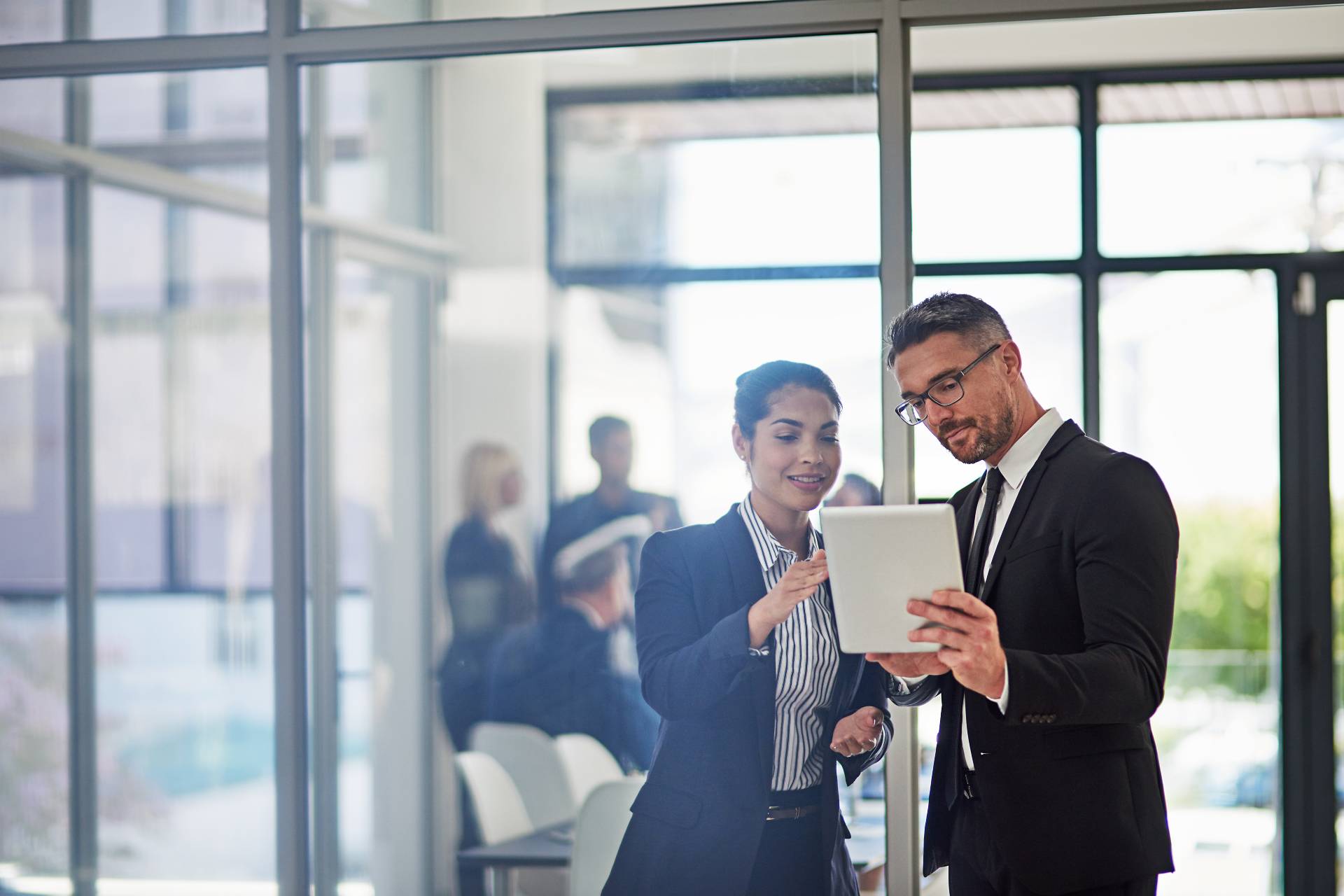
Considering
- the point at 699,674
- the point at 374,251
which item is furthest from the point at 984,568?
the point at 374,251

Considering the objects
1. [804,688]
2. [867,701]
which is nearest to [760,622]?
[804,688]

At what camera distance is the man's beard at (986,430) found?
211cm

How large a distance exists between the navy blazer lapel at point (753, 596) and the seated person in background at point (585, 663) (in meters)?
0.28

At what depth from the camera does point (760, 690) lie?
2.39m

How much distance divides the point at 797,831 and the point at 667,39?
1.66 meters

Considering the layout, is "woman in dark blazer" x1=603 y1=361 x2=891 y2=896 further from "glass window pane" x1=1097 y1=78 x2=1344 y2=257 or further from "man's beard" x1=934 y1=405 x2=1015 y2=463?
"glass window pane" x1=1097 y1=78 x2=1344 y2=257

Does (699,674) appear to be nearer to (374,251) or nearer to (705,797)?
(705,797)

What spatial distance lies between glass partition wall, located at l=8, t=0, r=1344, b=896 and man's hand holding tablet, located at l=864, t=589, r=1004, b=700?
65cm

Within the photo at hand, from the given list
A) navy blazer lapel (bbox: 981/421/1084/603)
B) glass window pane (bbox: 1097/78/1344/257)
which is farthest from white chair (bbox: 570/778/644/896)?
glass window pane (bbox: 1097/78/1344/257)

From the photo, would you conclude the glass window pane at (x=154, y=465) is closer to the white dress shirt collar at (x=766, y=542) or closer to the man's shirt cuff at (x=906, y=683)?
Answer: the white dress shirt collar at (x=766, y=542)

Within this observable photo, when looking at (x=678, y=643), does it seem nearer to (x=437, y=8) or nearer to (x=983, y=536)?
(x=983, y=536)

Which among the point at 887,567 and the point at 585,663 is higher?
the point at 887,567

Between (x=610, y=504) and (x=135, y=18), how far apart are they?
5.39ft

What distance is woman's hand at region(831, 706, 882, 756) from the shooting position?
2.40 meters
